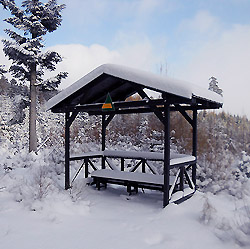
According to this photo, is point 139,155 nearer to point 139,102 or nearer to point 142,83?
point 139,102

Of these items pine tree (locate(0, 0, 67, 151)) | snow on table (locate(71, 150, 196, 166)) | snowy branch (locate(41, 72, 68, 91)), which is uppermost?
pine tree (locate(0, 0, 67, 151))

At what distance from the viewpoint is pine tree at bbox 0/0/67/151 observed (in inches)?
531

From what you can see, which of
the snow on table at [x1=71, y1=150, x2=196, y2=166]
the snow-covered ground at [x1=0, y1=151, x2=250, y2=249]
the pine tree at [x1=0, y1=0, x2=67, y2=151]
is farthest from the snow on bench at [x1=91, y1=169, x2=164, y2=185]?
the pine tree at [x1=0, y1=0, x2=67, y2=151]

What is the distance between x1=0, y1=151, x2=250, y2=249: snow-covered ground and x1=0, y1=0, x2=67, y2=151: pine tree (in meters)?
8.39

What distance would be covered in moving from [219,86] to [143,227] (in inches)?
1250

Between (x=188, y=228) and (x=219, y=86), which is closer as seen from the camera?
(x=188, y=228)

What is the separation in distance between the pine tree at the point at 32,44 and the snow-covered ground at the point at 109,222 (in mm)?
8391

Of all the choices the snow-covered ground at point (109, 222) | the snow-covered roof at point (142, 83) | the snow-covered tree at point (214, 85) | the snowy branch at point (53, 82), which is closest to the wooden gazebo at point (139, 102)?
the snow-covered roof at point (142, 83)

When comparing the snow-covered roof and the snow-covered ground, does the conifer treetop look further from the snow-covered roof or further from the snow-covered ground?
the snow-covered ground

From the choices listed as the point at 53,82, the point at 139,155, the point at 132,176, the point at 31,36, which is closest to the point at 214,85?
the point at 53,82

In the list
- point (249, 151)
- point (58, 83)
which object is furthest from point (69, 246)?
point (249, 151)

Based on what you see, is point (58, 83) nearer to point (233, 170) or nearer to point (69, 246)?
point (233, 170)

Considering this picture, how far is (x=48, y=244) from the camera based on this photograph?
13.2 ft

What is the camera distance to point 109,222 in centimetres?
508
